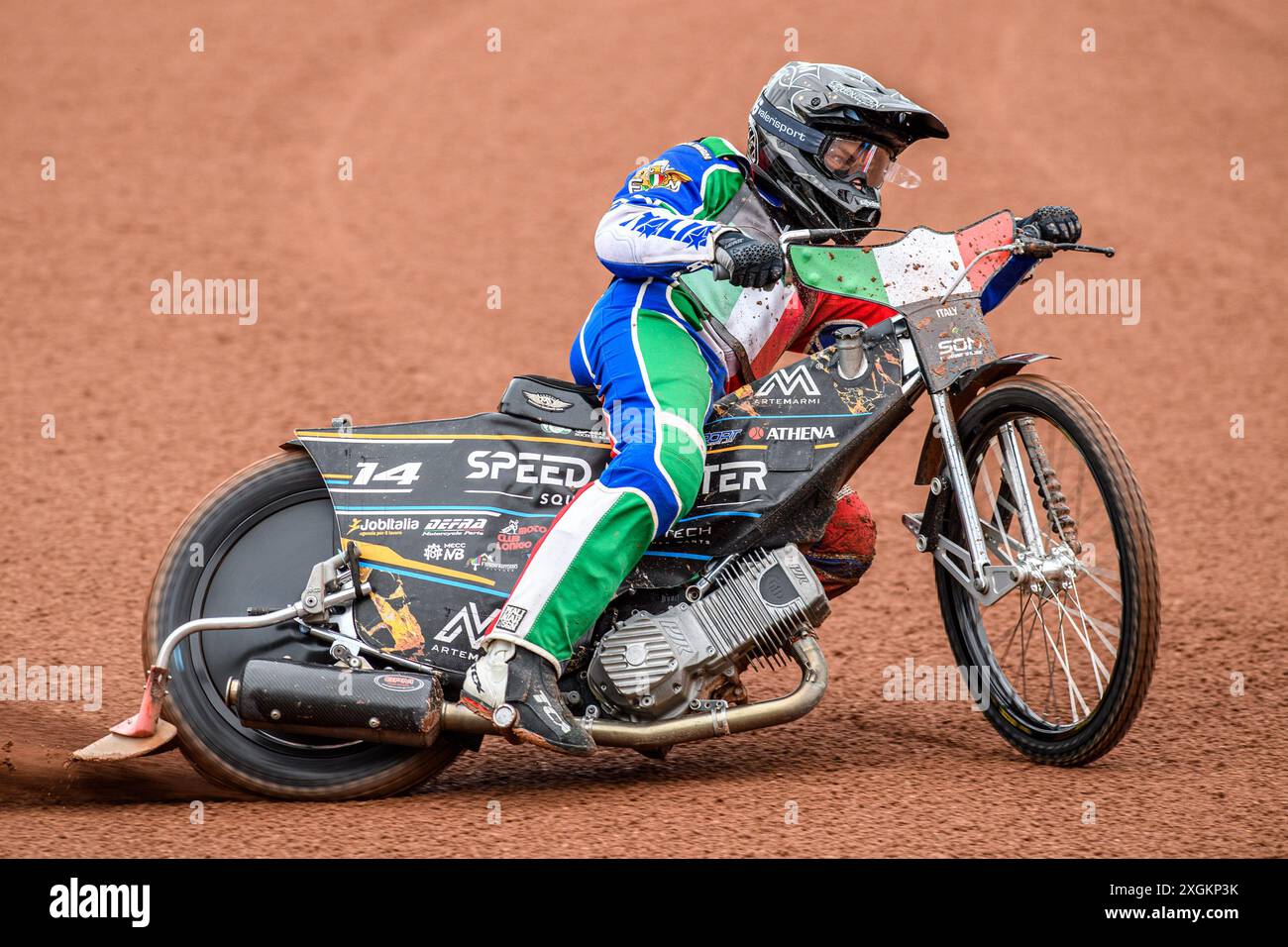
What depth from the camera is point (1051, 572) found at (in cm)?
494

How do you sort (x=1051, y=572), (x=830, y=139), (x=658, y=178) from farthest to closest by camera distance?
1. (x=830, y=139)
2. (x=658, y=178)
3. (x=1051, y=572)

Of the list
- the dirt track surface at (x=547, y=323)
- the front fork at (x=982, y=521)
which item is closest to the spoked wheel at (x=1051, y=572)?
the front fork at (x=982, y=521)

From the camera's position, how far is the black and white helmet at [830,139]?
5160 mm

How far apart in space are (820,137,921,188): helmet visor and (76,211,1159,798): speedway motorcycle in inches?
11.7

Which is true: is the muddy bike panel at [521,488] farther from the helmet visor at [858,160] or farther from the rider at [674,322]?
the helmet visor at [858,160]

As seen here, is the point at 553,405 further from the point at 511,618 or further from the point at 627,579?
the point at 511,618

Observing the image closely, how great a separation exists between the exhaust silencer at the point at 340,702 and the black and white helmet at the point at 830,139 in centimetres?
199

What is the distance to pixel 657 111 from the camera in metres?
15.1

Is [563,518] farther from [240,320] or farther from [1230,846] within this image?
[240,320]

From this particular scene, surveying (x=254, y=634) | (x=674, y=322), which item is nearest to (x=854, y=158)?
(x=674, y=322)

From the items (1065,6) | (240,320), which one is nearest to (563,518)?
(240,320)

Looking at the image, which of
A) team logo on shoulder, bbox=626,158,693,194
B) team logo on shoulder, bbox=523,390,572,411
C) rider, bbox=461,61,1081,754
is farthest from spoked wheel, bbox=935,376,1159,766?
team logo on shoulder, bbox=523,390,572,411

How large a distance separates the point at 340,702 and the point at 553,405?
1.14 m

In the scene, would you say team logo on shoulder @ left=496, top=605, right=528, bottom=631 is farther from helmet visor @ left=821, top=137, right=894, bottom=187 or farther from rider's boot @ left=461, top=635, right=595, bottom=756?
helmet visor @ left=821, top=137, right=894, bottom=187
